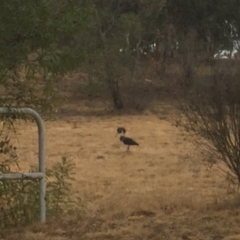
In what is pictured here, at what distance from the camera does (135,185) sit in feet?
43.2

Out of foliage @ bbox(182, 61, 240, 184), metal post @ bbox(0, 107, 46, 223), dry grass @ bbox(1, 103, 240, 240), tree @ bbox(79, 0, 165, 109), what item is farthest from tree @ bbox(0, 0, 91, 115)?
tree @ bbox(79, 0, 165, 109)

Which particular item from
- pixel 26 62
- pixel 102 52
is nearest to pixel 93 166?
pixel 26 62

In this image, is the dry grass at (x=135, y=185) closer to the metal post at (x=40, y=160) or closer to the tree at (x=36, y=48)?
the metal post at (x=40, y=160)

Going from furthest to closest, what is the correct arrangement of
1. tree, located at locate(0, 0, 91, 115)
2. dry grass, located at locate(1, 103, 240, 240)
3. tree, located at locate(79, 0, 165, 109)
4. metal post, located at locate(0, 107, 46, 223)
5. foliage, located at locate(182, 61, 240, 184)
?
tree, located at locate(79, 0, 165, 109)
foliage, located at locate(182, 61, 240, 184)
tree, located at locate(0, 0, 91, 115)
metal post, located at locate(0, 107, 46, 223)
dry grass, located at locate(1, 103, 240, 240)

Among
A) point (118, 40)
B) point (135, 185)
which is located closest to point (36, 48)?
point (135, 185)

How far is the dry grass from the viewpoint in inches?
230

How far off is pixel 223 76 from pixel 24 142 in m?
13.0

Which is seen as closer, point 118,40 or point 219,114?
point 219,114

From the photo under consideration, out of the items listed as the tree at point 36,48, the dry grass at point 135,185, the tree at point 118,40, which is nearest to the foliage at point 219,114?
the dry grass at point 135,185

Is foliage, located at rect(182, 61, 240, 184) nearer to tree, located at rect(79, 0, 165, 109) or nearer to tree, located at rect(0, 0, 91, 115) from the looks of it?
tree, located at rect(0, 0, 91, 115)

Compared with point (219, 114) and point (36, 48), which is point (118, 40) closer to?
point (219, 114)

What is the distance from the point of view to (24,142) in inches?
805

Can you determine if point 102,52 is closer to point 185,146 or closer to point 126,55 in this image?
point 126,55

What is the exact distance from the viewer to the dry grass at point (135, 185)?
230 inches
